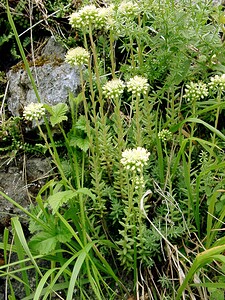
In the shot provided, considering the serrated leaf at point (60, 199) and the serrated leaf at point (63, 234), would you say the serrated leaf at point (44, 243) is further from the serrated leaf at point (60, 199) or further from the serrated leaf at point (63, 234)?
the serrated leaf at point (60, 199)

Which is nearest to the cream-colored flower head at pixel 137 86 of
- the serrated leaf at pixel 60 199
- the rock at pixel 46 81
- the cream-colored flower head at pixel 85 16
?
the cream-colored flower head at pixel 85 16

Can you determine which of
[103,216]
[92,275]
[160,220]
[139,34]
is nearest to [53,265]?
[92,275]

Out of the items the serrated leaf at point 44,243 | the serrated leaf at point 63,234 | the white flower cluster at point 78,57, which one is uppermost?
the white flower cluster at point 78,57

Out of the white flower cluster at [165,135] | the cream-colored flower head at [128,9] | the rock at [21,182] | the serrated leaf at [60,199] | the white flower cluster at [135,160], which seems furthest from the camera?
the rock at [21,182]

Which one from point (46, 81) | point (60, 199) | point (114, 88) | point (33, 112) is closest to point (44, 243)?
point (60, 199)

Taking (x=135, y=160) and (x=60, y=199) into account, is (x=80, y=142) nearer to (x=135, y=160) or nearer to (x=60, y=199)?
(x=60, y=199)

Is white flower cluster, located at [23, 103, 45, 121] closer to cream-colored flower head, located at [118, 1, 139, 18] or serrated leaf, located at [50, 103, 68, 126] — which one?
serrated leaf, located at [50, 103, 68, 126]

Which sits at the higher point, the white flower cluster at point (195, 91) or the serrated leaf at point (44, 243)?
the white flower cluster at point (195, 91)

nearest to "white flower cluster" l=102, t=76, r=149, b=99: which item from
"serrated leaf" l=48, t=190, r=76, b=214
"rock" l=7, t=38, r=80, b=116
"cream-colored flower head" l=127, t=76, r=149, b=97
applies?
"cream-colored flower head" l=127, t=76, r=149, b=97
